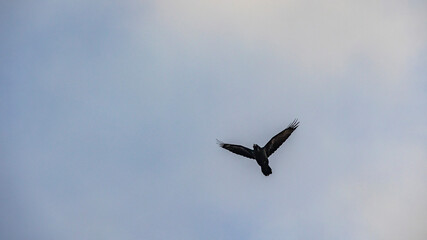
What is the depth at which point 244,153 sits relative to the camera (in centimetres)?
3725

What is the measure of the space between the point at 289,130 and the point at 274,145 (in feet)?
5.29

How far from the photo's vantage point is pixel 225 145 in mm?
37469

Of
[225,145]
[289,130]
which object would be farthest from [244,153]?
[289,130]

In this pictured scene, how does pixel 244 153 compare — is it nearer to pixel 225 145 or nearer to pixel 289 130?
pixel 225 145

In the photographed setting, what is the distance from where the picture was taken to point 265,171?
117 ft

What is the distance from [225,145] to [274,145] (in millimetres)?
3789

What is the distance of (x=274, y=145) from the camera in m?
36.6

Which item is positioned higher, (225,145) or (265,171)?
(225,145)

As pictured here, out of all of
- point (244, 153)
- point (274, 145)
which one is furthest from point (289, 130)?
point (244, 153)

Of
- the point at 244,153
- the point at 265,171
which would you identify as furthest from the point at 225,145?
the point at 265,171

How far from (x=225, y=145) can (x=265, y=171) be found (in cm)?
386

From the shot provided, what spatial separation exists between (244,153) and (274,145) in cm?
241

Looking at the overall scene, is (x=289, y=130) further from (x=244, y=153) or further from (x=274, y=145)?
(x=244, y=153)
